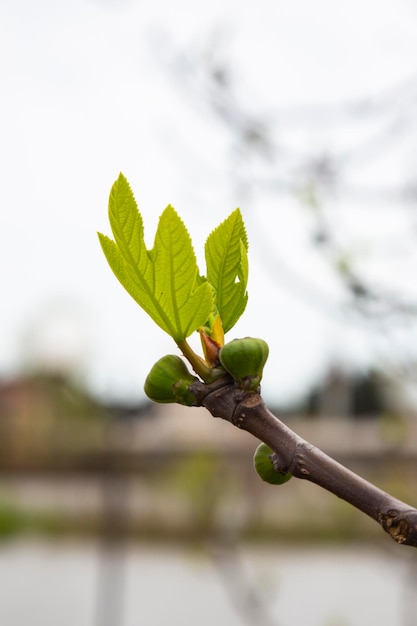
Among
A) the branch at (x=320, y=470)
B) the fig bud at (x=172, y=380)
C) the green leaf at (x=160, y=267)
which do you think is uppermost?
the green leaf at (x=160, y=267)

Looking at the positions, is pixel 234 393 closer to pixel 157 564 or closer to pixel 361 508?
pixel 361 508

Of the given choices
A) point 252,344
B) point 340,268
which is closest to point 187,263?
point 252,344

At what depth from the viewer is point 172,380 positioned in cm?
34

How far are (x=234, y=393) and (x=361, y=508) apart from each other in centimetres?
7

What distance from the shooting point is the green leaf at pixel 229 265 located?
330mm

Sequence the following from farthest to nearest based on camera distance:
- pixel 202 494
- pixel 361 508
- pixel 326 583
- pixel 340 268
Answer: pixel 326 583
pixel 202 494
pixel 340 268
pixel 361 508

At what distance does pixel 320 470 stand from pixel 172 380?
0.09m

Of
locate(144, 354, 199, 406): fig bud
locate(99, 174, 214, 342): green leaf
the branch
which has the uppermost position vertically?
locate(99, 174, 214, 342): green leaf

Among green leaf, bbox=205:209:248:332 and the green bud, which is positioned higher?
green leaf, bbox=205:209:248:332

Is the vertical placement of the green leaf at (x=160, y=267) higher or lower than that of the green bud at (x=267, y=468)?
higher

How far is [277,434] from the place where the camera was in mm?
295

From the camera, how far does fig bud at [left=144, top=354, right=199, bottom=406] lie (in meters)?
0.34

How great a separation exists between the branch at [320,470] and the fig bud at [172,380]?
33mm

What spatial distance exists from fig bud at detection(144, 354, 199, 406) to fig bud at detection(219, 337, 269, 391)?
3 cm
